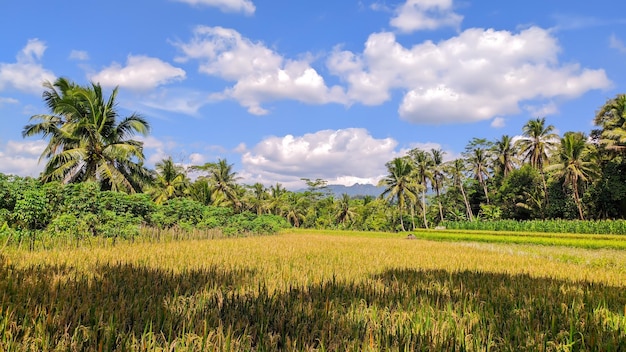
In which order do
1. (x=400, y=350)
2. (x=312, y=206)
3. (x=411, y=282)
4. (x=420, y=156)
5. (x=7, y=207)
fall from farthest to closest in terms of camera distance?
(x=312, y=206)
(x=420, y=156)
(x=7, y=207)
(x=411, y=282)
(x=400, y=350)

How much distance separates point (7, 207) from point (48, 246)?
6.22 ft

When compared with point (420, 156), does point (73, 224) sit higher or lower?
lower

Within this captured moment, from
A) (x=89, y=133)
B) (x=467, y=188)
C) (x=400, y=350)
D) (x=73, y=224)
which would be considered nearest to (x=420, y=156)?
(x=467, y=188)

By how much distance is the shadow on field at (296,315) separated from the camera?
2.41 meters

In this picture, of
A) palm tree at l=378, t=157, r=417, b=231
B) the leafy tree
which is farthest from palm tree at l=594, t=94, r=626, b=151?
palm tree at l=378, t=157, r=417, b=231

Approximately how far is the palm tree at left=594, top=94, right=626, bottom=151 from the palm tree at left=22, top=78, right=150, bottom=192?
34333mm

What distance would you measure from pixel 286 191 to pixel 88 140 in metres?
44.8

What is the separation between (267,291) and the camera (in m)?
3.83

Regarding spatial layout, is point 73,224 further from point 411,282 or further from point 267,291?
point 411,282

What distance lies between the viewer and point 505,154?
153 feet

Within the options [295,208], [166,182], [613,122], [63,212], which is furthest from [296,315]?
[295,208]

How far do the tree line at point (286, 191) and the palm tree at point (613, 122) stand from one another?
11cm

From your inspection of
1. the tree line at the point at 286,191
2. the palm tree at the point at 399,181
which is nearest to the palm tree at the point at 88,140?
the tree line at the point at 286,191

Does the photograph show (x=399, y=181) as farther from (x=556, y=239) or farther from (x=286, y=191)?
(x=286, y=191)
